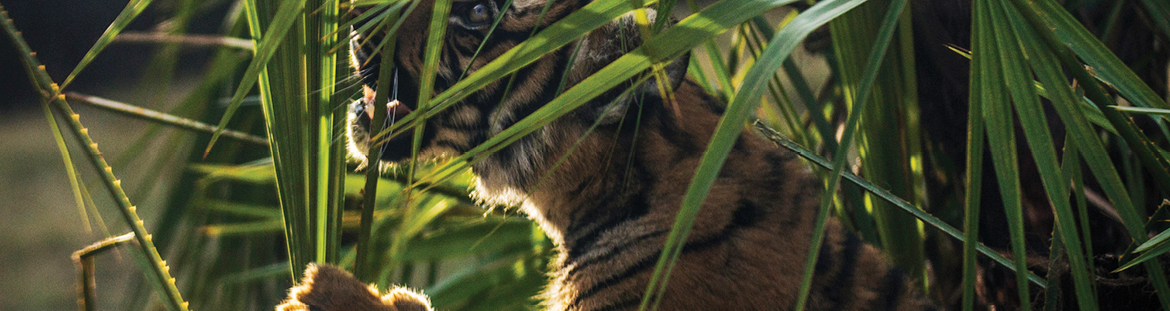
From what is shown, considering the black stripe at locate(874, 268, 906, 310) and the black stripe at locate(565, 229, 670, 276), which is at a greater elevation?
the black stripe at locate(565, 229, 670, 276)

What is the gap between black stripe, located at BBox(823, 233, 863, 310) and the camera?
0.65 m

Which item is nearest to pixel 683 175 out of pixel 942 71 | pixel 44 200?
pixel 942 71

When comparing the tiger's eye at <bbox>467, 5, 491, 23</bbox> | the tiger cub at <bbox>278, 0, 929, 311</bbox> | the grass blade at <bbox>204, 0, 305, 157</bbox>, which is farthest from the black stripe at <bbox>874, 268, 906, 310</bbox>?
the grass blade at <bbox>204, 0, 305, 157</bbox>

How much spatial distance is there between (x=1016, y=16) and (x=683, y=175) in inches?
12.9

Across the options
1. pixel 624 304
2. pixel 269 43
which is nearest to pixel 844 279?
pixel 624 304

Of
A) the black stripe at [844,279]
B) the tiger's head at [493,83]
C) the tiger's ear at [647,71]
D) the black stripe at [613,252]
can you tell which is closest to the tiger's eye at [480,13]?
the tiger's head at [493,83]

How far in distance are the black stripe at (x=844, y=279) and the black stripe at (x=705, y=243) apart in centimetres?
9

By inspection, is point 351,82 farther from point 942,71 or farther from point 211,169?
point 942,71

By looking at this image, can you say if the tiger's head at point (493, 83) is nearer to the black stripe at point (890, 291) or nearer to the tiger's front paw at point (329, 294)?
the tiger's front paw at point (329, 294)

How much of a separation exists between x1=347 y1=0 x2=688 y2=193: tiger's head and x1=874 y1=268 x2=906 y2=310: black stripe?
0.28 m

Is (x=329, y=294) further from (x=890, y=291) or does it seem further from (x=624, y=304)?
(x=890, y=291)

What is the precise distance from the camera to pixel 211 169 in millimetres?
979

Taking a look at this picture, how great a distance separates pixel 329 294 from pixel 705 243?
31cm

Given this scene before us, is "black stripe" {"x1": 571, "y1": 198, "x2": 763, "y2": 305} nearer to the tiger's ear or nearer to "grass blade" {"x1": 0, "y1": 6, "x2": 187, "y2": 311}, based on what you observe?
the tiger's ear
